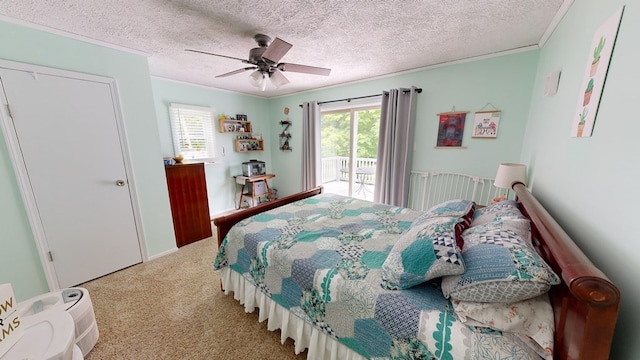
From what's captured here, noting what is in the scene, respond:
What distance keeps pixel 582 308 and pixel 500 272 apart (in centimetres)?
21

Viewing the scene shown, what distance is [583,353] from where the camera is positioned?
0.61 metres

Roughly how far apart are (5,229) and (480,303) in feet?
11.1

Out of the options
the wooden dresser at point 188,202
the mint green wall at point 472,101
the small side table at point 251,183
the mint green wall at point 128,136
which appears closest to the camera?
the mint green wall at point 128,136

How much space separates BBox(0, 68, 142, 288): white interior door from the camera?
5.96 ft

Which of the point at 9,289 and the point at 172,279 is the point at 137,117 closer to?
the point at 172,279

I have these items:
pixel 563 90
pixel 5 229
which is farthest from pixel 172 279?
pixel 563 90

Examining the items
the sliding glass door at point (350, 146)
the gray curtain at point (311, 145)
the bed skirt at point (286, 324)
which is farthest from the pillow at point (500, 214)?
the gray curtain at point (311, 145)

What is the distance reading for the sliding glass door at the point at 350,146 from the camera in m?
3.89

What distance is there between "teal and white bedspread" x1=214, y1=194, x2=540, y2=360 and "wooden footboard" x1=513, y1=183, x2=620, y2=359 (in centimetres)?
16

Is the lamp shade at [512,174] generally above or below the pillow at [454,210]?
above

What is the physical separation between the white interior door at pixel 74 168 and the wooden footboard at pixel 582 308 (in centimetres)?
335

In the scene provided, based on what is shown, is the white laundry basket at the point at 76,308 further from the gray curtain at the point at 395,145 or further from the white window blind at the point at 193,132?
the gray curtain at the point at 395,145

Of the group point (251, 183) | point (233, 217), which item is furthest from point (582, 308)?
point (251, 183)

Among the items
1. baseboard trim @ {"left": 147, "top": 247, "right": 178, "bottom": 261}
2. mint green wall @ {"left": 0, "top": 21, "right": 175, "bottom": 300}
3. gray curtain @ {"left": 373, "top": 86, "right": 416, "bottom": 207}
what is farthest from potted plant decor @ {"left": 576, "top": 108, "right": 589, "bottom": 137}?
baseboard trim @ {"left": 147, "top": 247, "right": 178, "bottom": 261}
